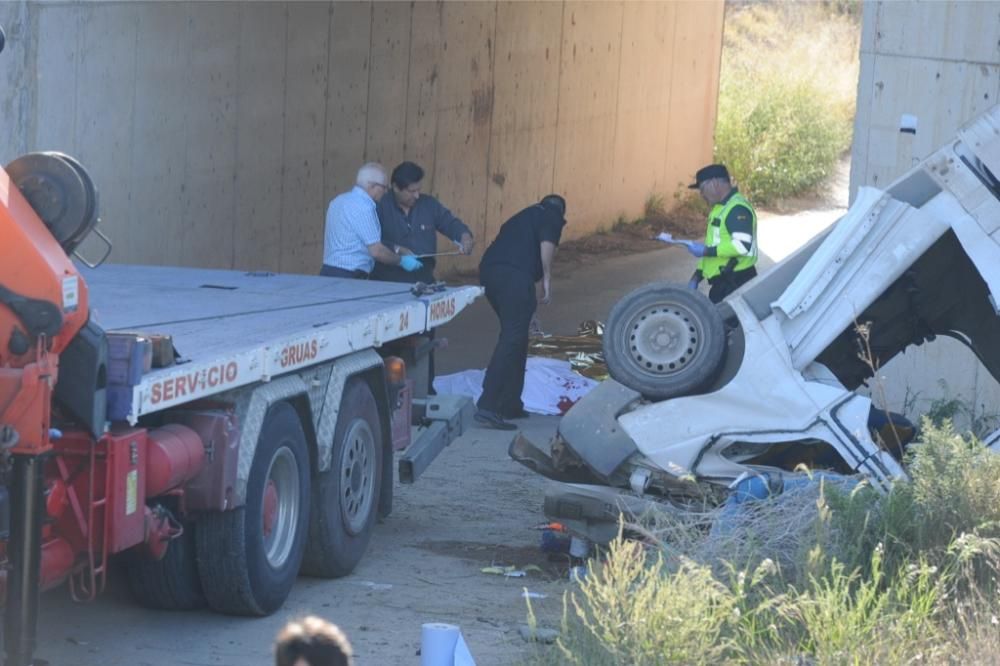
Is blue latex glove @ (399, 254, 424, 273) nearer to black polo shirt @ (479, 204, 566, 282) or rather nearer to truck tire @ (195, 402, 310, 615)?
black polo shirt @ (479, 204, 566, 282)

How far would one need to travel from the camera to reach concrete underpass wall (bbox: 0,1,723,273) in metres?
12.1

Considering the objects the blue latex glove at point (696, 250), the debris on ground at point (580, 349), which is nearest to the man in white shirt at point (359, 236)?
the blue latex glove at point (696, 250)

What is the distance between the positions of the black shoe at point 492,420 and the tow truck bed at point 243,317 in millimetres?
2781

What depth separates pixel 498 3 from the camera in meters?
19.7

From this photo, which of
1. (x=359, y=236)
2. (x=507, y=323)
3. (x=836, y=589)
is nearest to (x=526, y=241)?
(x=507, y=323)

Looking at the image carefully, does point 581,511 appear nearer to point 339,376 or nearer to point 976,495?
point 339,376

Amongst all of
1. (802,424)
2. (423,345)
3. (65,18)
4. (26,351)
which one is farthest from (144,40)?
(26,351)

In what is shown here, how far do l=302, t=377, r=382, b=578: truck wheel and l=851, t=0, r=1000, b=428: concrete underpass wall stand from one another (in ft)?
12.3

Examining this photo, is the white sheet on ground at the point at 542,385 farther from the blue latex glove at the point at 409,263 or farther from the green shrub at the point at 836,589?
the green shrub at the point at 836,589

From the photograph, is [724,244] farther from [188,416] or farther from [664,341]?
[188,416]

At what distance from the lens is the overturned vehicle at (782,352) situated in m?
7.71

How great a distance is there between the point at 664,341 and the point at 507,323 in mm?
4319

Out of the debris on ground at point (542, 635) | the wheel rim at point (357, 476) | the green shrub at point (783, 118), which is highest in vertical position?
the green shrub at point (783, 118)

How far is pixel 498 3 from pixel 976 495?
14012mm
